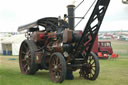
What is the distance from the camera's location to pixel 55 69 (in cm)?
665

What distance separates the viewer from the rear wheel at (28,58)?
7898mm

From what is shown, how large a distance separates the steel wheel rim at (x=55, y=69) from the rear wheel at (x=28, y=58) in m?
1.23

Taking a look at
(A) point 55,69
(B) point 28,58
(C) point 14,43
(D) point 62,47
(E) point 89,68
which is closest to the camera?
(A) point 55,69

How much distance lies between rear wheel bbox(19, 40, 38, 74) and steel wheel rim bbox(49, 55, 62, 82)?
1.23m

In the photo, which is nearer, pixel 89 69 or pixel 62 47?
pixel 62 47

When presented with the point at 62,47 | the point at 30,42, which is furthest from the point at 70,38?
the point at 30,42

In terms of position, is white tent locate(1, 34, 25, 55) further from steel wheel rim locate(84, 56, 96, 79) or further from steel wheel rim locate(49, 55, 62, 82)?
steel wheel rim locate(49, 55, 62, 82)

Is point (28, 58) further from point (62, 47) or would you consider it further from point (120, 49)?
point (120, 49)

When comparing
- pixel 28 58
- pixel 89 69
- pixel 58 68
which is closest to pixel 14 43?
pixel 28 58

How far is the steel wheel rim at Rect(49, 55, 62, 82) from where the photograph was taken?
255 inches

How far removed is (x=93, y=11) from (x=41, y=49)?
9.11 feet

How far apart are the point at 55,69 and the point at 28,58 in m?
2.05

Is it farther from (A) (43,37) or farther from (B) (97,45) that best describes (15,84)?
(B) (97,45)

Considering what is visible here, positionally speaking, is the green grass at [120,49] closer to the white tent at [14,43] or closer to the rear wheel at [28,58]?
the white tent at [14,43]
